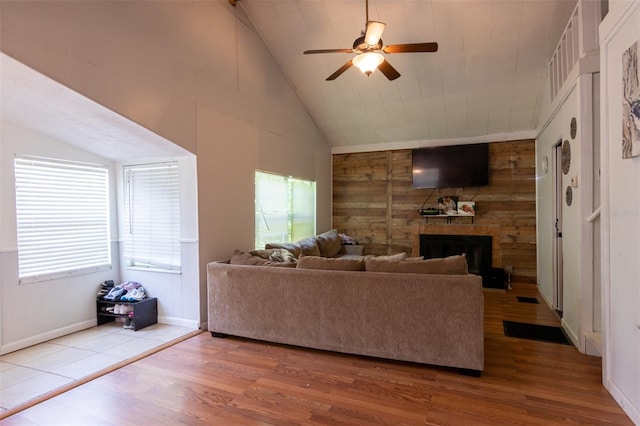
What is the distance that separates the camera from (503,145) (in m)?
5.86

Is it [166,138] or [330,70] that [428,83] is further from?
[166,138]

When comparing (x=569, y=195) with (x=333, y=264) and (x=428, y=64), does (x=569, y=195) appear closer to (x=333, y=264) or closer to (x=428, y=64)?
(x=428, y=64)

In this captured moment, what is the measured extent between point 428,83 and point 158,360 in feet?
15.9

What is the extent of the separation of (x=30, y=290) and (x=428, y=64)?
5338 mm

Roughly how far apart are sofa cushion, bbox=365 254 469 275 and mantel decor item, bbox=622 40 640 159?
1280 mm

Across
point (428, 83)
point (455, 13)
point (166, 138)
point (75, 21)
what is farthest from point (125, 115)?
point (428, 83)

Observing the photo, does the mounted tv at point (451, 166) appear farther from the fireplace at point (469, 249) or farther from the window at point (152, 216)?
the window at point (152, 216)

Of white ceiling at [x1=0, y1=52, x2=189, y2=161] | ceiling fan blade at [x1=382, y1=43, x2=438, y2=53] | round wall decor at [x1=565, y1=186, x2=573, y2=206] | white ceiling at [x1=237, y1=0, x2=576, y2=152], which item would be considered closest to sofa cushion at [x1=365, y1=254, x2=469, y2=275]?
round wall decor at [x1=565, y1=186, x2=573, y2=206]

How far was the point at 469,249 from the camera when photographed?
591cm

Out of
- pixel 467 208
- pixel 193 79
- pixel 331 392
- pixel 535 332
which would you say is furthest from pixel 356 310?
pixel 467 208

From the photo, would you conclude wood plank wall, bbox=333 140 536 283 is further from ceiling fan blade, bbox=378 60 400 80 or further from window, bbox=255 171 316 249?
ceiling fan blade, bbox=378 60 400 80

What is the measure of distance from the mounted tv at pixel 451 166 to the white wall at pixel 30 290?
5.07 meters

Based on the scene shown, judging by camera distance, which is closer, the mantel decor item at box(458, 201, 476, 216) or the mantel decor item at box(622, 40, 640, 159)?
the mantel decor item at box(622, 40, 640, 159)

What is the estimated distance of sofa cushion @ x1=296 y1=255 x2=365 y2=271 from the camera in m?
3.06
